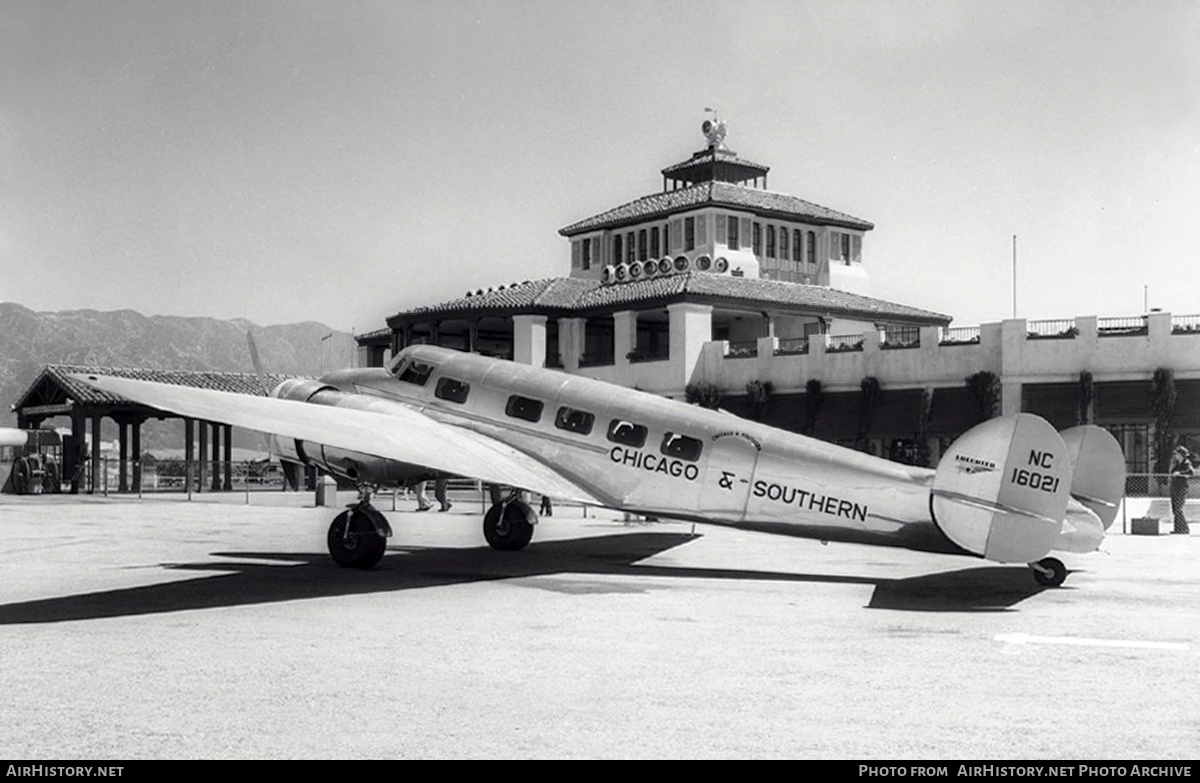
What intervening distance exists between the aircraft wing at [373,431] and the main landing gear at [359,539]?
1.55 metres

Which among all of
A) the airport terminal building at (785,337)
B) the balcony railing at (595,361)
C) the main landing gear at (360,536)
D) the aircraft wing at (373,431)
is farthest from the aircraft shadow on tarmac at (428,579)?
the balcony railing at (595,361)

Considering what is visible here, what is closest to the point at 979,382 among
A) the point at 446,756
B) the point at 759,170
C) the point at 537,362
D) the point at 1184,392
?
the point at 1184,392

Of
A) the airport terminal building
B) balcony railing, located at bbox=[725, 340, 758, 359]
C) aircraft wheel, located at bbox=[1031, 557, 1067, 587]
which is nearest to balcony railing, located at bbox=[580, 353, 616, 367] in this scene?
the airport terminal building

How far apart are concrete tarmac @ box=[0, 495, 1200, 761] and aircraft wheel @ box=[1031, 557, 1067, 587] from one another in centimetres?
28

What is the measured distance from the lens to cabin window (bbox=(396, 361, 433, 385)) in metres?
21.3

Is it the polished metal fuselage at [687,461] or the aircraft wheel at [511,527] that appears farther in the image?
the aircraft wheel at [511,527]

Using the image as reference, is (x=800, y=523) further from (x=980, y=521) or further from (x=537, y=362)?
(x=537, y=362)

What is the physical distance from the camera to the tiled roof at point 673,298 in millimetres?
68438

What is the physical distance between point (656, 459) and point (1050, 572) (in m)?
5.90

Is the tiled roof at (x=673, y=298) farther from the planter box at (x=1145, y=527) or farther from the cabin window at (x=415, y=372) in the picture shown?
the cabin window at (x=415, y=372)

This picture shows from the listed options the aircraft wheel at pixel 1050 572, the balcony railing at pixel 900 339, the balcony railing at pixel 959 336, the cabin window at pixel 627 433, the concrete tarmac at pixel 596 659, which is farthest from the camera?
the balcony railing at pixel 900 339

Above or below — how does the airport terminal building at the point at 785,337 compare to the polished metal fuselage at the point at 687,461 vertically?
above

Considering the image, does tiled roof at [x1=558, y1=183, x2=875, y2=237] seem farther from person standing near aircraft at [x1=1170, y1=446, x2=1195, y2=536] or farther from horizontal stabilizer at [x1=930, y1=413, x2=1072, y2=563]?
horizontal stabilizer at [x1=930, y1=413, x2=1072, y2=563]

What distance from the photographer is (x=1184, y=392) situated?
52125 millimetres
